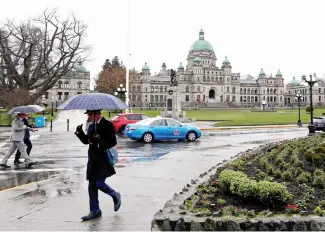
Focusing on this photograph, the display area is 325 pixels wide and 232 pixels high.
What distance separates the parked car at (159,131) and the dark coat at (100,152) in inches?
553

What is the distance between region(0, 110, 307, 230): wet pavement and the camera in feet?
21.9

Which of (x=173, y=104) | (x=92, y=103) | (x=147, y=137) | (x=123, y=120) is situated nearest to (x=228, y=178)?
(x=92, y=103)

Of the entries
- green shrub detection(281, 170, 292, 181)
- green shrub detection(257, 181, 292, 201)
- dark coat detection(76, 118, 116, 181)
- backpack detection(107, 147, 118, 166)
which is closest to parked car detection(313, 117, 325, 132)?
green shrub detection(281, 170, 292, 181)

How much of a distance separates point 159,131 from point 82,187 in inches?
473

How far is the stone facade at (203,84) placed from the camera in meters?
141

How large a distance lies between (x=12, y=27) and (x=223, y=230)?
45254 millimetres

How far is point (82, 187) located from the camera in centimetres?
956

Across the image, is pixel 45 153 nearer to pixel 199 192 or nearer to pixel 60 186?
pixel 60 186

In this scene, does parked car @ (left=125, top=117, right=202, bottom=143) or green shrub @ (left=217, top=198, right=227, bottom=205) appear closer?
green shrub @ (left=217, top=198, right=227, bottom=205)

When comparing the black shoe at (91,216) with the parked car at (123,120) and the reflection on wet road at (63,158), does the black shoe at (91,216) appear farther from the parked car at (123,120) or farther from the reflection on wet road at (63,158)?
the parked car at (123,120)

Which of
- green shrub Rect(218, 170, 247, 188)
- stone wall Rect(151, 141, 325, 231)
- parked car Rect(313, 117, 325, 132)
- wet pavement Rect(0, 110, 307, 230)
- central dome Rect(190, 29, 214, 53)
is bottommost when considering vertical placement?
wet pavement Rect(0, 110, 307, 230)

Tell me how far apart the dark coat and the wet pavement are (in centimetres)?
78

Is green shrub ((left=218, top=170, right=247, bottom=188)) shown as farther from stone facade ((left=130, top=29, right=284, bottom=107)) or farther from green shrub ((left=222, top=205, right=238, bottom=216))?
stone facade ((left=130, top=29, right=284, bottom=107))

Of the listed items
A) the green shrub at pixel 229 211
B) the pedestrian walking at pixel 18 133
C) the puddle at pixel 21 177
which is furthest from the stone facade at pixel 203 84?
the green shrub at pixel 229 211
